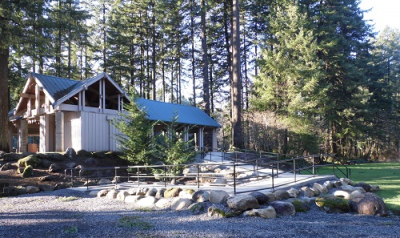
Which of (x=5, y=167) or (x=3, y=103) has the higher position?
(x=3, y=103)

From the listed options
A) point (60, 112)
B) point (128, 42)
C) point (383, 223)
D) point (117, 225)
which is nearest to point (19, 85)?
point (60, 112)

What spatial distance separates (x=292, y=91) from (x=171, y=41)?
15580mm

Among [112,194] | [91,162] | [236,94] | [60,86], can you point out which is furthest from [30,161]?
[236,94]

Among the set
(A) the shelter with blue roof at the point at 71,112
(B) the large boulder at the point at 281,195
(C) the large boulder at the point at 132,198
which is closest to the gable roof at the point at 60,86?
(A) the shelter with blue roof at the point at 71,112

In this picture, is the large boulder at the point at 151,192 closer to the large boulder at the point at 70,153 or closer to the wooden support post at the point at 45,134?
the large boulder at the point at 70,153

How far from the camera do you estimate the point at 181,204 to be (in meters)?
7.63

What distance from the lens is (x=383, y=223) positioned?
19.9 feet

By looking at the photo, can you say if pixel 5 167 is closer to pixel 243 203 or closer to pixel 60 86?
pixel 60 86

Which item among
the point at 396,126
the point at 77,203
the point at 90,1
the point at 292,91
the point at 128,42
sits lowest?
the point at 77,203

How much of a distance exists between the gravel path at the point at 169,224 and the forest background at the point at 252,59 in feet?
38.1

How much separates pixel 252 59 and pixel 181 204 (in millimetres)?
30272

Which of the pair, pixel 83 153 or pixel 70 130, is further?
pixel 70 130

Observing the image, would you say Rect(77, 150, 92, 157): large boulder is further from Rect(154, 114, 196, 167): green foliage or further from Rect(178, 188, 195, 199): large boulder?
Rect(178, 188, 195, 199): large boulder

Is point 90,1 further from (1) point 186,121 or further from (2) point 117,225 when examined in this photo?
(2) point 117,225
